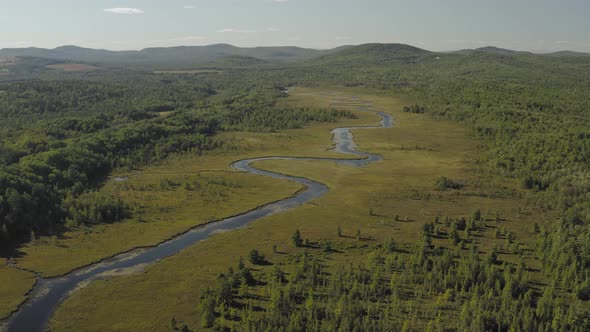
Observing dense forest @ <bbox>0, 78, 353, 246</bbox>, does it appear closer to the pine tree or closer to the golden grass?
the golden grass

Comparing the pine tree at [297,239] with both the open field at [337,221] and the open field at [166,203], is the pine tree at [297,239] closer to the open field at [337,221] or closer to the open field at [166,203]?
the open field at [337,221]

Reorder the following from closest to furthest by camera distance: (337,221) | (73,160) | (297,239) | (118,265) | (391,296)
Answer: (391,296) → (118,265) → (297,239) → (337,221) → (73,160)

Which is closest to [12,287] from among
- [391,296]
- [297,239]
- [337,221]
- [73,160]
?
[297,239]

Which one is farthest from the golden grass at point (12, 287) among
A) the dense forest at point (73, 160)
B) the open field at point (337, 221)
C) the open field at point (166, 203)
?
the dense forest at point (73, 160)

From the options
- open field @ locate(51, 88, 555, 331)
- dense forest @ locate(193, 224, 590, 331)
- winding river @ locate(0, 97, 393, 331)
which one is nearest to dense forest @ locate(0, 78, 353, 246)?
winding river @ locate(0, 97, 393, 331)

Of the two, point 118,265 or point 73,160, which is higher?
point 73,160

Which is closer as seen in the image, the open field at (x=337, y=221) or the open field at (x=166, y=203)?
the open field at (x=337, y=221)

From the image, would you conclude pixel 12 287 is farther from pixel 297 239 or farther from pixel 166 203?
pixel 297 239

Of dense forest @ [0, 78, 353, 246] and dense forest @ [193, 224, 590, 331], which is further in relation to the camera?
dense forest @ [0, 78, 353, 246]
